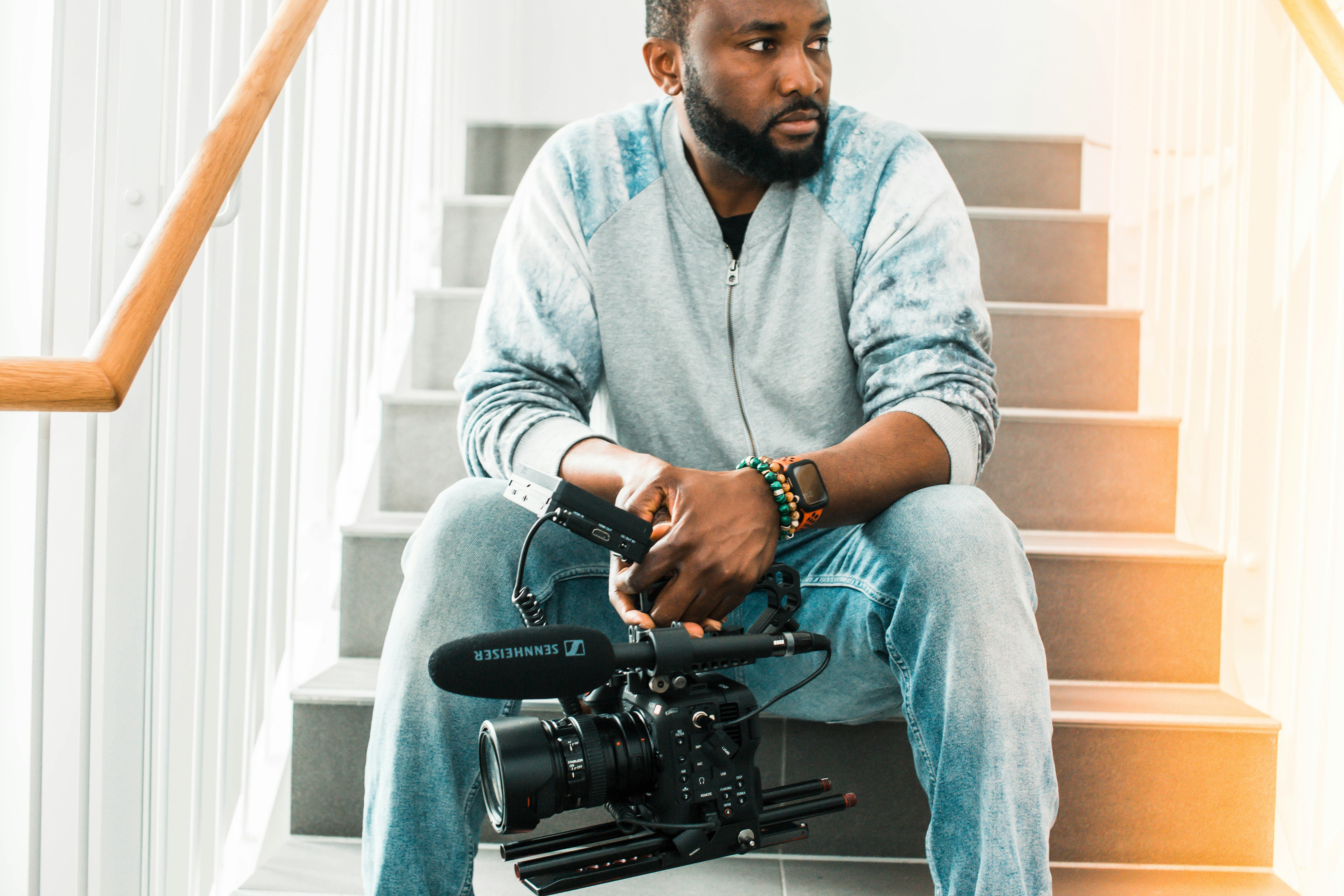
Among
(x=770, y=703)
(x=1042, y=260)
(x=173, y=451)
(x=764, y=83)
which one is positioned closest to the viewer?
(x=770, y=703)

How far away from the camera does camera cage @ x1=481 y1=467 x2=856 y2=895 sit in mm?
731

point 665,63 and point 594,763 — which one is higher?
point 665,63

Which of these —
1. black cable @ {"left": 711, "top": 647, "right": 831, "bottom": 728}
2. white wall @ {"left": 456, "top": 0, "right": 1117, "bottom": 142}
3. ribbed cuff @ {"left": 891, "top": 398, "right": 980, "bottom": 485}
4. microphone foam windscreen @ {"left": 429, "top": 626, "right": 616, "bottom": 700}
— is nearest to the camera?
microphone foam windscreen @ {"left": 429, "top": 626, "right": 616, "bottom": 700}

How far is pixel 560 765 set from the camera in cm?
73

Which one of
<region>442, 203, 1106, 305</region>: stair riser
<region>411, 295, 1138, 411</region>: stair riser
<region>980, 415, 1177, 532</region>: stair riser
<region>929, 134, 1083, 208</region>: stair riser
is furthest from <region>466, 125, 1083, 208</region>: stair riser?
<region>980, 415, 1177, 532</region>: stair riser

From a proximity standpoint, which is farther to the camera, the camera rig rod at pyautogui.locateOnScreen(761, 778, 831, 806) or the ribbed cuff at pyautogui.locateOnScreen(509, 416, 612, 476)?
the ribbed cuff at pyautogui.locateOnScreen(509, 416, 612, 476)

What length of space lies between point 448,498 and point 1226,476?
1.23 metres

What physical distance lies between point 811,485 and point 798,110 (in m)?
0.56

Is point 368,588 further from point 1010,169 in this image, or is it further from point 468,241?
point 1010,169

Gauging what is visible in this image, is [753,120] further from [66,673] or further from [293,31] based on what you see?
[66,673]

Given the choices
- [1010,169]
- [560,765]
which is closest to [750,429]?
[560,765]

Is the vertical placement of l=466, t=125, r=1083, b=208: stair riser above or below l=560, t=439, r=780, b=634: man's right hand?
above

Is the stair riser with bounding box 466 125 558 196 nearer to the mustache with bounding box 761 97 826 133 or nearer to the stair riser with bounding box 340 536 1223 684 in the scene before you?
the mustache with bounding box 761 97 826 133

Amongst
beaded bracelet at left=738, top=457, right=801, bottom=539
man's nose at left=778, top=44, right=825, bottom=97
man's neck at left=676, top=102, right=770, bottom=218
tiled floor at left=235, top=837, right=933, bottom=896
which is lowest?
tiled floor at left=235, top=837, right=933, bottom=896
